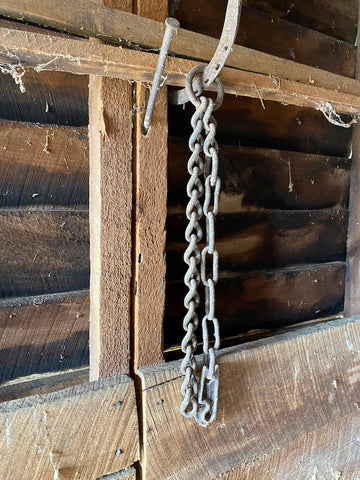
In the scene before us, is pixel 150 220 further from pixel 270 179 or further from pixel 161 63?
pixel 270 179

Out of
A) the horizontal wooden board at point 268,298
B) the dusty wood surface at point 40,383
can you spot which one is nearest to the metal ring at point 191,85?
the horizontal wooden board at point 268,298

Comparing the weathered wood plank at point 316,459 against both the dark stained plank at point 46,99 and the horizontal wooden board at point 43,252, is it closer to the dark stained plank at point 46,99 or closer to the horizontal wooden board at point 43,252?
the horizontal wooden board at point 43,252

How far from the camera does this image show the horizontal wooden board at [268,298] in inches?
39.5

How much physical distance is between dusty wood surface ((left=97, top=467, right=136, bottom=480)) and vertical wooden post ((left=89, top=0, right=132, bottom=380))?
21cm

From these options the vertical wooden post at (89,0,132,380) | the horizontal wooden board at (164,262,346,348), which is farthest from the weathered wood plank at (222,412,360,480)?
the vertical wooden post at (89,0,132,380)

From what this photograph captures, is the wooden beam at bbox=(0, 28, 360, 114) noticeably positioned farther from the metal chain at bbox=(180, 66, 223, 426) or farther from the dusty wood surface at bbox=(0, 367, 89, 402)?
the dusty wood surface at bbox=(0, 367, 89, 402)

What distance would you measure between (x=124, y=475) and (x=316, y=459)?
619mm

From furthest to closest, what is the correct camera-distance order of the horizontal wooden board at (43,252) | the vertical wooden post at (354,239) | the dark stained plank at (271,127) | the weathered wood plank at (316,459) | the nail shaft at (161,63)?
1. the vertical wooden post at (354,239)
2. the dark stained plank at (271,127)
3. the weathered wood plank at (316,459)
4. the horizontal wooden board at (43,252)
5. the nail shaft at (161,63)

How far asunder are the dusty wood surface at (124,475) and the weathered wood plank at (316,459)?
0.77 ft

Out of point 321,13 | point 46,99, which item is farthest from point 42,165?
point 321,13

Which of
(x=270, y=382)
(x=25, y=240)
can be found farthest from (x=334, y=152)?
(x=25, y=240)

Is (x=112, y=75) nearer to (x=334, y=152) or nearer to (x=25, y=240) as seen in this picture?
(x=25, y=240)

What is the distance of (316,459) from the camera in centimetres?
104

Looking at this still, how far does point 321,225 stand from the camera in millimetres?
1274
